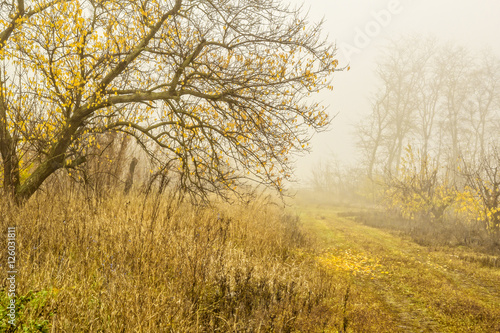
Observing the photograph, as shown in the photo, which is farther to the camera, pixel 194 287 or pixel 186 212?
pixel 186 212

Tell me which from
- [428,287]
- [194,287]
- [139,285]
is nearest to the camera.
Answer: [139,285]

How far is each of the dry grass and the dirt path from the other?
905 mm

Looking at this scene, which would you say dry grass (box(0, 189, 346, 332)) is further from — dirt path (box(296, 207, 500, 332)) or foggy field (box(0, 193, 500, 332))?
dirt path (box(296, 207, 500, 332))

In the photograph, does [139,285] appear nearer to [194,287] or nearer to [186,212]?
[194,287]

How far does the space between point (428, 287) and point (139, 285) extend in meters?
5.06

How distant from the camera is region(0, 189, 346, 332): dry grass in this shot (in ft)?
7.59

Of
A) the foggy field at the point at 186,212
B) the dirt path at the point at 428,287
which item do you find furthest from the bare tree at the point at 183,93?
the dirt path at the point at 428,287

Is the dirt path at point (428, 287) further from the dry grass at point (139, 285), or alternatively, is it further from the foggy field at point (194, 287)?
the dry grass at point (139, 285)

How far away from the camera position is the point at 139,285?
281 cm

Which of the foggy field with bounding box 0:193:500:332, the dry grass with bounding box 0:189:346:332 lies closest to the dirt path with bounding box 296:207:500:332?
the foggy field with bounding box 0:193:500:332

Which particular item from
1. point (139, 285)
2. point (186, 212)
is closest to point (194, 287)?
point (139, 285)

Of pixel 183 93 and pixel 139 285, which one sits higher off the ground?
pixel 183 93

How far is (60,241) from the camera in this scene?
3713mm

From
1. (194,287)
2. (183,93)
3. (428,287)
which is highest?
(183,93)
